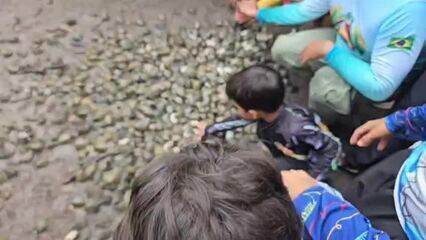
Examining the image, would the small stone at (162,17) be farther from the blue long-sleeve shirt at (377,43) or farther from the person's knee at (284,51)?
the blue long-sleeve shirt at (377,43)

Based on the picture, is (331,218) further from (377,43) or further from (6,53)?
(6,53)

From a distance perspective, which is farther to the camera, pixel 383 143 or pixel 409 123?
pixel 383 143

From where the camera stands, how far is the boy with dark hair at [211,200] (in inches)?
46.9

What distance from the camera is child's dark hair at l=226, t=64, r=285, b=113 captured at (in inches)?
94.5

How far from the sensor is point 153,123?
9.73 ft

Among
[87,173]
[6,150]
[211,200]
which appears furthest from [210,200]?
[6,150]

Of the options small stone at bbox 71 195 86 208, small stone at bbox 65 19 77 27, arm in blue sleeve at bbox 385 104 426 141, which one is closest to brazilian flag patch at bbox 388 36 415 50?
arm in blue sleeve at bbox 385 104 426 141

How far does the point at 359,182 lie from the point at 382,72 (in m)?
0.53

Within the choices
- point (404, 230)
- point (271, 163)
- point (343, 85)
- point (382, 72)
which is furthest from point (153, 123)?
point (271, 163)

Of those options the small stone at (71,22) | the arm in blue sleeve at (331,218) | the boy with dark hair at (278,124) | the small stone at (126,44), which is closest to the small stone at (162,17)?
the small stone at (126,44)

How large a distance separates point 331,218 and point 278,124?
70 cm

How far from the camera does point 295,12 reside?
117 inches

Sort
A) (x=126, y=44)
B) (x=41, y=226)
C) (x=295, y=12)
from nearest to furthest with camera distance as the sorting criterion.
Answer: (x=41, y=226) < (x=295, y=12) < (x=126, y=44)

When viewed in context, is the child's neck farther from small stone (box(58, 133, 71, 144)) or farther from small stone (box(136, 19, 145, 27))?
small stone (box(136, 19, 145, 27))
